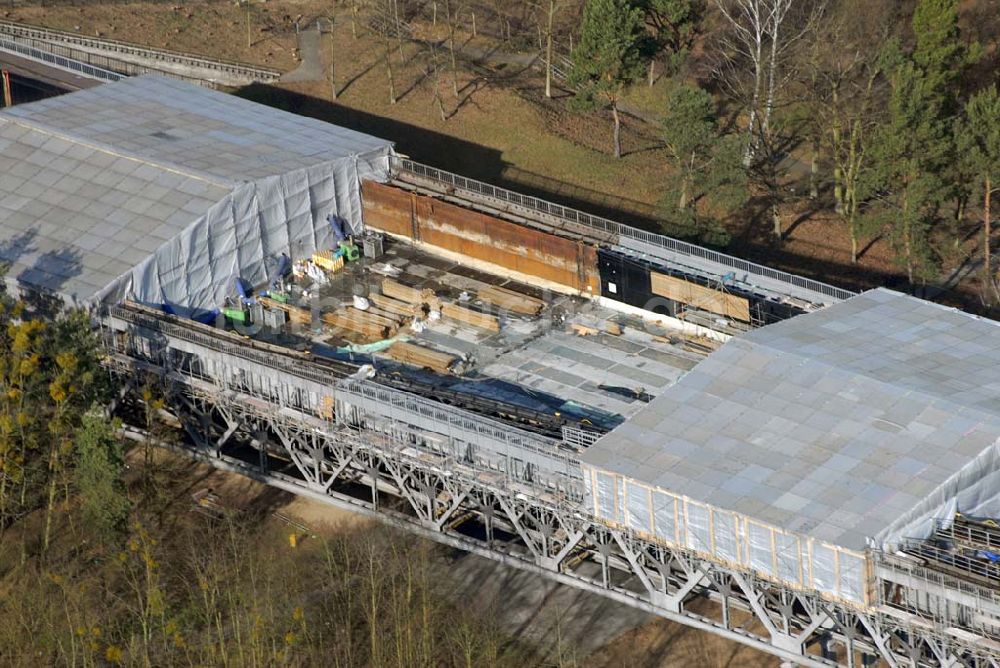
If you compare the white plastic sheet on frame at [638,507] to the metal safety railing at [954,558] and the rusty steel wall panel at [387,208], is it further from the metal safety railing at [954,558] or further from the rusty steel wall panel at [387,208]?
the rusty steel wall panel at [387,208]

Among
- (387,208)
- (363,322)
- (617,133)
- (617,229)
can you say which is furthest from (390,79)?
(363,322)

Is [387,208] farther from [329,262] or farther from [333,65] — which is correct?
[333,65]

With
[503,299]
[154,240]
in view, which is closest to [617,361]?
[503,299]

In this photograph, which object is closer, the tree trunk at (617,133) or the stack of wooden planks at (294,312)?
the stack of wooden planks at (294,312)

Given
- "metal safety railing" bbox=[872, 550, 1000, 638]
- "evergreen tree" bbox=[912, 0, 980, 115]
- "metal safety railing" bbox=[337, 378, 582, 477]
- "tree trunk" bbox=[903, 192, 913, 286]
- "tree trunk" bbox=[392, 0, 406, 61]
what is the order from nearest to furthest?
"metal safety railing" bbox=[872, 550, 1000, 638] < "metal safety railing" bbox=[337, 378, 582, 477] < "tree trunk" bbox=[903, 192, 913, 286] < "evergreen tree" bbox=[912, 0, 980, 115] < "tree trunk" bbox=[392, 0, 406, 61]

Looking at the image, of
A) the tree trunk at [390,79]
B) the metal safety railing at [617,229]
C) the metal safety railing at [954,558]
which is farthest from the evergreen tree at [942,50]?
the metal safety railing at [954,558]

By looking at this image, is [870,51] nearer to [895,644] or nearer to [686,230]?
[686,230]

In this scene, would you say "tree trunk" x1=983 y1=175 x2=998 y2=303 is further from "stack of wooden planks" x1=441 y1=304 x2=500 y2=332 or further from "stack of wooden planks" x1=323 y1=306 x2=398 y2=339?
"stack of wooden planks" x1=323 y1=306 x2=398 y2=339

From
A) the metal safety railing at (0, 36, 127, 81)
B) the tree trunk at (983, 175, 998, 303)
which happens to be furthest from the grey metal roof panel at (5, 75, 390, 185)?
the tree trunk at (983, 175, 998, 303)
